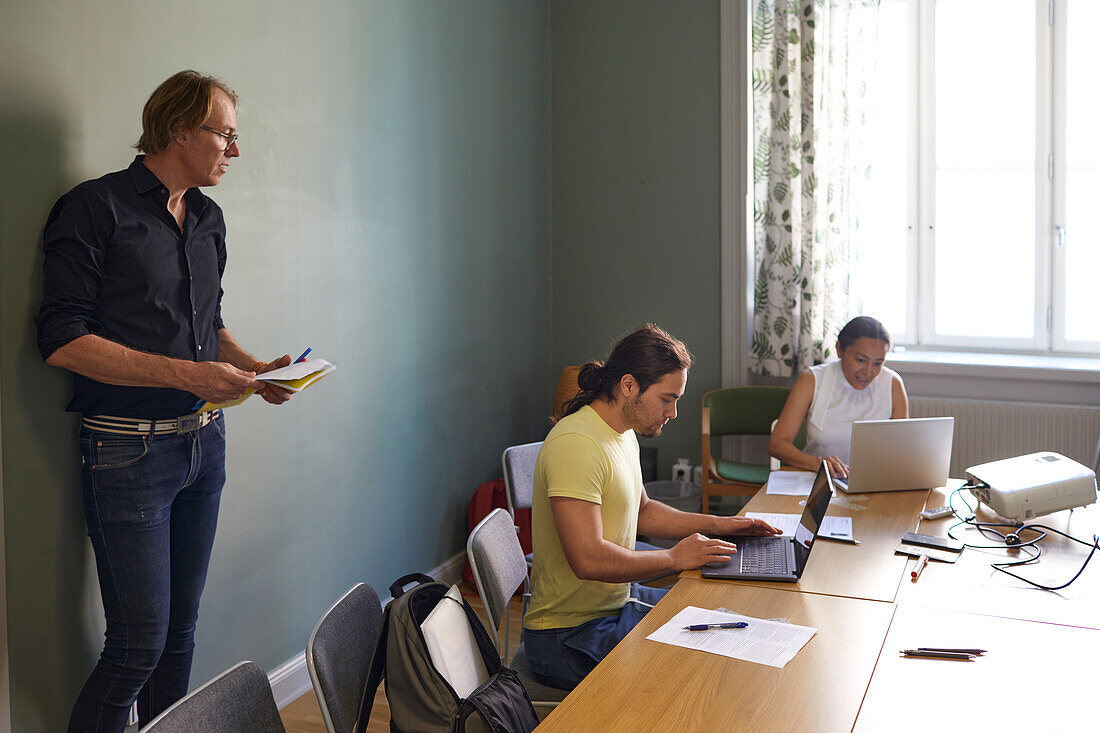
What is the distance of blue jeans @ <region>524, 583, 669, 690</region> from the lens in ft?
7.34

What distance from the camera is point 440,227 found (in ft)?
13.2

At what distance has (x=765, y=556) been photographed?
243 centimetres

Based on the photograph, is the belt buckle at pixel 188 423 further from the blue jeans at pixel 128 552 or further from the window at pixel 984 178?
the window at pixel 984 178

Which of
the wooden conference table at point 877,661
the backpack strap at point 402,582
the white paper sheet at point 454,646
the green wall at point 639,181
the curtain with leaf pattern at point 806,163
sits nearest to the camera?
the wooden conference table at point 877,661

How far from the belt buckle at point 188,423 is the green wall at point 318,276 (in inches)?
11.5

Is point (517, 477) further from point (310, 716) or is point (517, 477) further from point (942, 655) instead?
point (942, 655)

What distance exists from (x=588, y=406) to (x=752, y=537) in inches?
23.4

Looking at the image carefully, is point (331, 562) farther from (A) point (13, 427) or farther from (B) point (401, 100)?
(B) point (401, 100)

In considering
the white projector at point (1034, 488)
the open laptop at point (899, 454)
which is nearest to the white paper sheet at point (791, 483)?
the open laptop at point (899, 454)

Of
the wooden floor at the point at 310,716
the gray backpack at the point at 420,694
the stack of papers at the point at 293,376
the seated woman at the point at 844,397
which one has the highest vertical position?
the stack of papers at the point at 293,376

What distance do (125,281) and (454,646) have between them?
1174mm

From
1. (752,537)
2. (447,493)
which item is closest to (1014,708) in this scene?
(752,537)

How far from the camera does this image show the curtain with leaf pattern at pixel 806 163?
4.46 m

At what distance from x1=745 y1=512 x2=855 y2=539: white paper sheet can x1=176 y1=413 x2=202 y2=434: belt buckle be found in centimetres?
153
